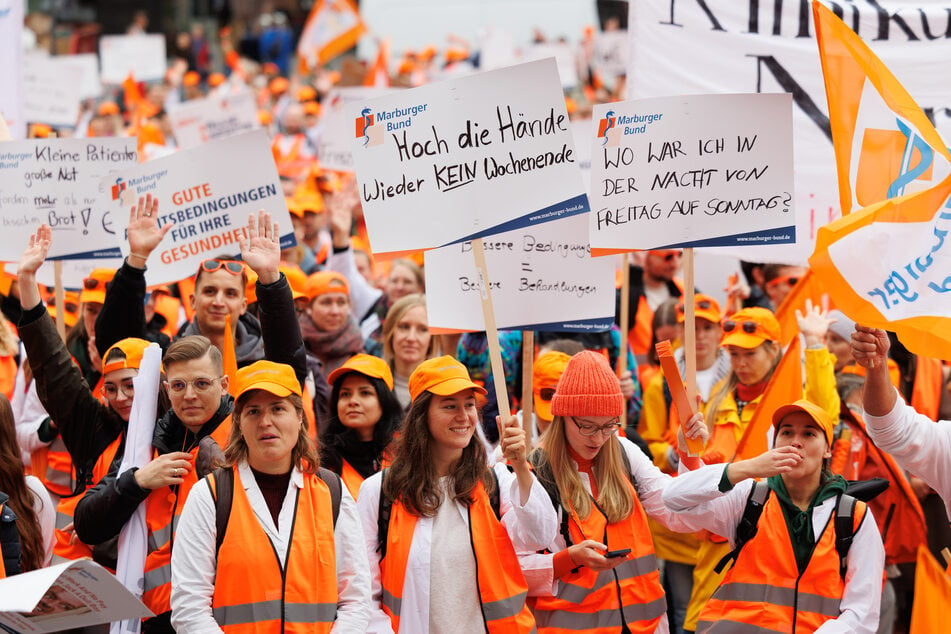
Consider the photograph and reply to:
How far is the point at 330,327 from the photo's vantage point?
23.0 ft

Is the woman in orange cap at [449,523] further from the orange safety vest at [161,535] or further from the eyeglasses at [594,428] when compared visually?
the orange safety vest at [161,535]

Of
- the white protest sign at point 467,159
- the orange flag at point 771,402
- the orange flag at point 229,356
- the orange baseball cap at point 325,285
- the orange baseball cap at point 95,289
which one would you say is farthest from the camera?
the orange baseball cap at point 325,285

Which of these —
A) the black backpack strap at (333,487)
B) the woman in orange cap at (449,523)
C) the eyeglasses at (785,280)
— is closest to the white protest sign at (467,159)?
the woman in orange cap at (449,523)

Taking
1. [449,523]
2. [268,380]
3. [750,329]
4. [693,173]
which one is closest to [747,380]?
[750,329]

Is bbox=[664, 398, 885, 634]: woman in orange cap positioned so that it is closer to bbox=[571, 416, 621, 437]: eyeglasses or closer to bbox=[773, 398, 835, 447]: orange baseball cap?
bbox=[773, 398, 835, 447]: orange baseball cap

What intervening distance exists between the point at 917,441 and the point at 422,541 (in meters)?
1.95

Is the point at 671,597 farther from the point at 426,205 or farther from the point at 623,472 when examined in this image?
the point at 426,205

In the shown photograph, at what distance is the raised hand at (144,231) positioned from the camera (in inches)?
225

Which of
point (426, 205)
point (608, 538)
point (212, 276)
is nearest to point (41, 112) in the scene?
point (212, 276)

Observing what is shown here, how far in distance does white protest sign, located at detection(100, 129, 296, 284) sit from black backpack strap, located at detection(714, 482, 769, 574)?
305 centimetres

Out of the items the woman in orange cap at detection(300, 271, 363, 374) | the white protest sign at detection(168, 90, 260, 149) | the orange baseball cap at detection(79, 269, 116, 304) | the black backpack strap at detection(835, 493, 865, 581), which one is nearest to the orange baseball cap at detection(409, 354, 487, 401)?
the black backpack strap at detection(835, 493, 865, 581)

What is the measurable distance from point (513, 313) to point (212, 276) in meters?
1.41

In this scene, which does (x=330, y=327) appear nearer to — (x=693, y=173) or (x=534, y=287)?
(x=534, y=287)

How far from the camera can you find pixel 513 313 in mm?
5980
